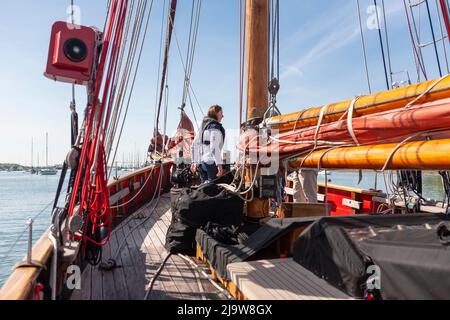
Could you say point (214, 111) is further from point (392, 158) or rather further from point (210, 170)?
point (392, 158)

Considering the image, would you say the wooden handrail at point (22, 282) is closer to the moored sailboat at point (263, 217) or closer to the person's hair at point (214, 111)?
the moored sailboat at point (263, 217)

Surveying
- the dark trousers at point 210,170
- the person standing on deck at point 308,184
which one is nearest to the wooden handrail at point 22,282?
the dark trousers at point 210,170

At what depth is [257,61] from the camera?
3766 mm

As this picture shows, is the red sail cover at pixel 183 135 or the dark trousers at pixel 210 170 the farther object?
the red sail cover at pixel 183 135

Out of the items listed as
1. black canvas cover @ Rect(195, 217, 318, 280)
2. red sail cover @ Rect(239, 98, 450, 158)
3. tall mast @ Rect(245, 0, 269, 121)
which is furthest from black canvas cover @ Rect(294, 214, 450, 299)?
tall mast @ Rect(245, 0, 269, 121)

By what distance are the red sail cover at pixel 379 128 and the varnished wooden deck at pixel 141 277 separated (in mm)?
1459

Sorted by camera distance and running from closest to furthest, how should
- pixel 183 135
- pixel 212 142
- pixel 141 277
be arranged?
pixel 141 277 → pixel 212 142 → pixel 183 135

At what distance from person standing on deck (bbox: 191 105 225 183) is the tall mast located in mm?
704

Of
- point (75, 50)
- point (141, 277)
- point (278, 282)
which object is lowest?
point (141, 277)

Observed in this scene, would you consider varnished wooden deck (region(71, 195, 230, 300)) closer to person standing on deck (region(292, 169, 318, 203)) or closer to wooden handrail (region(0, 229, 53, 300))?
wooden handrail (region(0, 229, 53, 300))

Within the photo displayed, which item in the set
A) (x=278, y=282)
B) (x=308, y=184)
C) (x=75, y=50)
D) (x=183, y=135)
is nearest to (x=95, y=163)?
(x=75, y=50)

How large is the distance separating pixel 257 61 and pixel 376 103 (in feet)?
5.88

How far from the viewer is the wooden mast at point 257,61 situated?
3.72 meters
